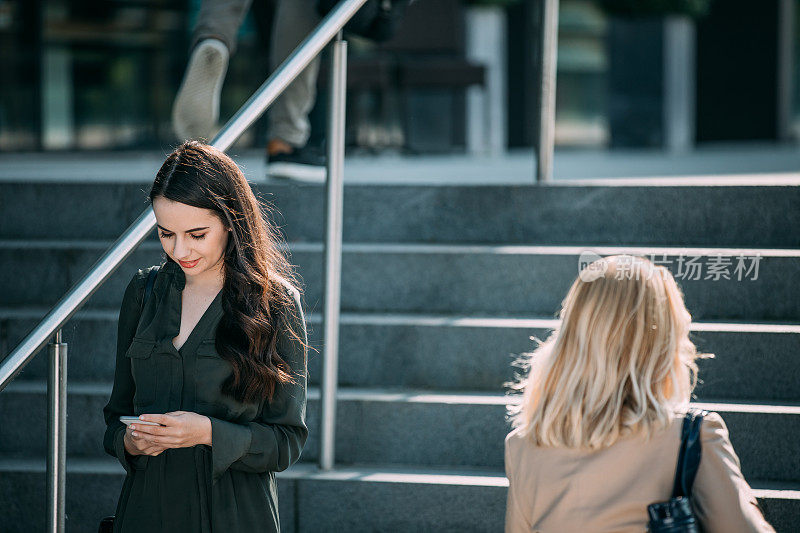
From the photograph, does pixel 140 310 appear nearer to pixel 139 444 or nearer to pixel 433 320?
pixel 139 444

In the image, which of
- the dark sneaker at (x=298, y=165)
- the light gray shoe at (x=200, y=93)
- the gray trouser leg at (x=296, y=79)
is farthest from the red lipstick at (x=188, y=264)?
the gray trouser leg at (x=296, y=79)

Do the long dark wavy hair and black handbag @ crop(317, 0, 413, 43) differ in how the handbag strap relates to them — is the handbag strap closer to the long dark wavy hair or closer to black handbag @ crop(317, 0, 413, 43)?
the long dark wavy hair

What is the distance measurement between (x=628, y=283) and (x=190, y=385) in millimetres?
991

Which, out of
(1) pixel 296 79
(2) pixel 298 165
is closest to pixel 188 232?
(2) pixel 298 165

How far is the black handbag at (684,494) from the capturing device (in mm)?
1947

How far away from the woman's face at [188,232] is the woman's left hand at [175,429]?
1.12 feet

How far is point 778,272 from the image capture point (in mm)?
3914

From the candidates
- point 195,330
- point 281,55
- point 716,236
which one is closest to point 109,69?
point 281,55

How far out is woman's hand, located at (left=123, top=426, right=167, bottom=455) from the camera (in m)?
2.22

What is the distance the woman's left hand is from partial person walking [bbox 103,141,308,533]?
0.02 meters

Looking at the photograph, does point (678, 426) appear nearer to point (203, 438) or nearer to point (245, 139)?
point (203, 438)

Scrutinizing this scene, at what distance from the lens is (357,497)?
11.3 ft

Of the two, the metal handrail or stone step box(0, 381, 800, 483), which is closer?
the metal handrail

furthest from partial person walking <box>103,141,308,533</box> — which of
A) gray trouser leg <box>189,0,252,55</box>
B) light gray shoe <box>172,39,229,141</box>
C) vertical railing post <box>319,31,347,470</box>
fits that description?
gray trouser leg <box>189,0,252,55</box>
